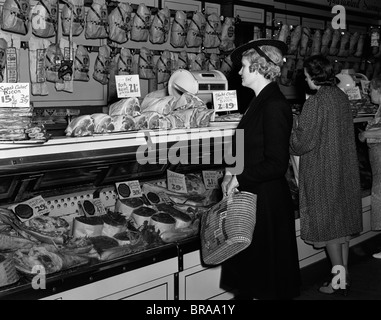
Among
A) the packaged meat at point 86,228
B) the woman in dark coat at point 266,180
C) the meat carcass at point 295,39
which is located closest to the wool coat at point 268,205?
the woman in dark coat at point 266,180

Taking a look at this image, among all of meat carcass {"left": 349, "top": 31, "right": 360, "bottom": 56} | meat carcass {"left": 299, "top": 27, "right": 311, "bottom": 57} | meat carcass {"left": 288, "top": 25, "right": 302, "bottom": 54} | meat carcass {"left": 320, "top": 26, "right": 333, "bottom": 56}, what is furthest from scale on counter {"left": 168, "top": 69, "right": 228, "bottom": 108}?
meat carcass {"left": 349, "top": 31, "right": 360, "bottom": 56}

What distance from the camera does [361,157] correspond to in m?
7.17

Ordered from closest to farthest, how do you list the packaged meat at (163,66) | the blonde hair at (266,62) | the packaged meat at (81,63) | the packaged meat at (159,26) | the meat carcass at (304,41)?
1. the blonde hair at (266,62)
2. the packaged meat at (81,63)
3. the packaged meat at (159,26)
4. the packaged meat at (163,66)
5. the meat carcass at (304,41)

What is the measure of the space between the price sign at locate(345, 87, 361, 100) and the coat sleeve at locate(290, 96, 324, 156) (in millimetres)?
2377

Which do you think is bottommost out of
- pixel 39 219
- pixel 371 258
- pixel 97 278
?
pixel 371 258

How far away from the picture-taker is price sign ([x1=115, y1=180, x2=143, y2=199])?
4145 mm

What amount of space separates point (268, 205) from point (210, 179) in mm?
1704

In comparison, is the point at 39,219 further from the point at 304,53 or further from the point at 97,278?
the point at 304,53

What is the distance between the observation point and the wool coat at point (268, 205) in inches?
124

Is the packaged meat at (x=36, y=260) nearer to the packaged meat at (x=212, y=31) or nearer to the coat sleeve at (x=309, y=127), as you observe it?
the coat sleeve at (x=309, y=127)

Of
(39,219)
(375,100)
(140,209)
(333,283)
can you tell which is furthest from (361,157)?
(39,219)

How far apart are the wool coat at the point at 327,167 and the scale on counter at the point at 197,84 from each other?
73 cm
